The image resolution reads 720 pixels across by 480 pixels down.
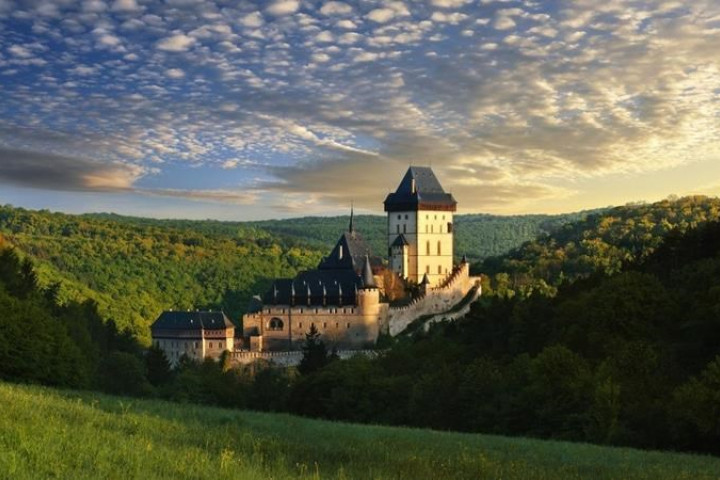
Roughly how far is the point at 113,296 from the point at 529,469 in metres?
110

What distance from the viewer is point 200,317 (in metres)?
70.1

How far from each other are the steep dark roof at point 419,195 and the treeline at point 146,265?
Result: 34.7 metres

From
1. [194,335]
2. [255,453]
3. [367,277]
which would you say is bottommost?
[194,335]

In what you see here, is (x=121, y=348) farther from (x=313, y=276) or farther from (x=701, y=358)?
(x=701, y=358)

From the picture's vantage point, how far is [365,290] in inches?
2751

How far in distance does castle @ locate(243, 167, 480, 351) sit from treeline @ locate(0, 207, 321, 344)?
3396 cm

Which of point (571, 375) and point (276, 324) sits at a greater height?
point (571, 375)

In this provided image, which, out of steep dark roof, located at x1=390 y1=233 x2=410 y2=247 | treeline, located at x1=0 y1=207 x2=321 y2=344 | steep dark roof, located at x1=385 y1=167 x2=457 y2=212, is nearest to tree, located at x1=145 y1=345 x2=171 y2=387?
steep dark roof, located at x1=390 y1=233 x2=410 y2=247

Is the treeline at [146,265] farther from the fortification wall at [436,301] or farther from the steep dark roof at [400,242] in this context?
the fortification wall at [436,301]

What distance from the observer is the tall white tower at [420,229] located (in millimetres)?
82938

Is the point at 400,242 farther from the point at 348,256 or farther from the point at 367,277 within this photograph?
the point at 367,277

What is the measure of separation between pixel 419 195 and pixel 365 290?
17.6 metres

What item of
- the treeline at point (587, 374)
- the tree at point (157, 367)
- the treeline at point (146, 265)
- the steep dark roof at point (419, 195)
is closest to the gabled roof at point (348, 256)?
the steep dark roof at point (419, 195)

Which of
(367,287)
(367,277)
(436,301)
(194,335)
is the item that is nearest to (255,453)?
(367,287)
